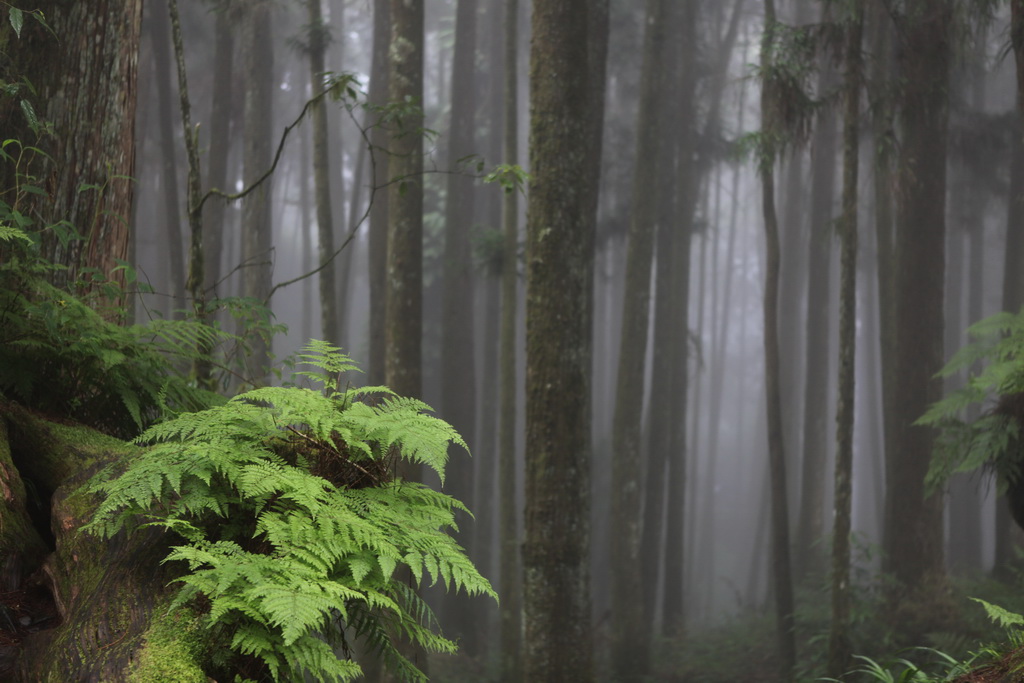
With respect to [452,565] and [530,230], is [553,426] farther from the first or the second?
[452,565]

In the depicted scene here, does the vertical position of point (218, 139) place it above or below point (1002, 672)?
above

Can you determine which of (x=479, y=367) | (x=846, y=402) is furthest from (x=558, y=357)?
(x=479, y=367)

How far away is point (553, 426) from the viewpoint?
7051 millimetres

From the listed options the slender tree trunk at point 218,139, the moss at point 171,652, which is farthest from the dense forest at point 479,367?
the slender tree trunk at point 218,139

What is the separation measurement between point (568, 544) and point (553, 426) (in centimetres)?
106

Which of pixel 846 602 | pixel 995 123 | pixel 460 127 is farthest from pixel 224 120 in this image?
pixel 995 123

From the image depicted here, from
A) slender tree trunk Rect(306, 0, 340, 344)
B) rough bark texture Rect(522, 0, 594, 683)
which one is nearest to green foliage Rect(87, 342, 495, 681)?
rough bark texture Rect(522, 0, 594, 683)

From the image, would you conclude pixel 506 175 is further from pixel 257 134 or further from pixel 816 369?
pixel 816 369

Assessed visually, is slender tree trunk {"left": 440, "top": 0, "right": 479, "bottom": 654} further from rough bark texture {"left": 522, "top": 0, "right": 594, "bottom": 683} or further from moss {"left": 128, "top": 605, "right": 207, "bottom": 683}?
moss {"left": 128, "top": 605, "right": 207, "bottom": 683}

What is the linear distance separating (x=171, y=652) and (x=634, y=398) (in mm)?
12955

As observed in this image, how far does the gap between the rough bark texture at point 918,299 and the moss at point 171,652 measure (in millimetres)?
12684

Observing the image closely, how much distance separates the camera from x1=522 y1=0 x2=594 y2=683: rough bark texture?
6.91 metres

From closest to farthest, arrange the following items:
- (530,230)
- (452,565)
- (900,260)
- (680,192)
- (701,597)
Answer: (452,565) < (530,230) < (900,260) < (680,192) < (701,597)

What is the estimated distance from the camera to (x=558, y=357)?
7137 millimetres
